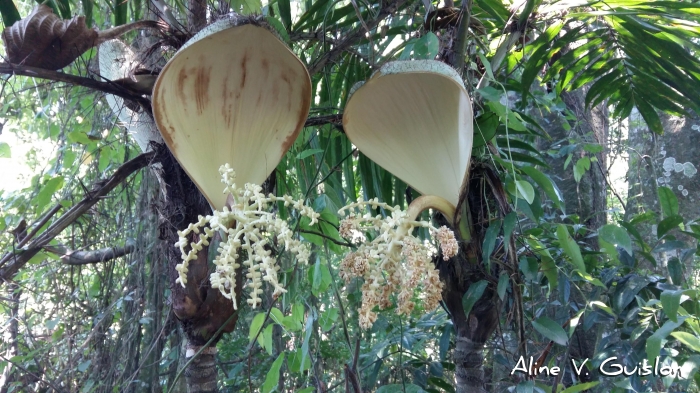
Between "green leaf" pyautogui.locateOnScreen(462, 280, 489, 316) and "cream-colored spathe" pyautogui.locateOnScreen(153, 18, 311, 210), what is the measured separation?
0.36 metres

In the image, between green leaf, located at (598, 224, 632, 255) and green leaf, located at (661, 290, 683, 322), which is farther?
green leaf, located at (598, 224, 632, 255)

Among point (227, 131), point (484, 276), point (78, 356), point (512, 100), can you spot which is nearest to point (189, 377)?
point (227, 131)

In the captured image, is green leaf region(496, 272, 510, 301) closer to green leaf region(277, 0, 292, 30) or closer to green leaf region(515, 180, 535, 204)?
green leaf region(515, 180, 535, 204)

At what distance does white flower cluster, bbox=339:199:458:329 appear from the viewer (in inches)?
21.2

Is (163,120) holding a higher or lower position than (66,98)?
lower

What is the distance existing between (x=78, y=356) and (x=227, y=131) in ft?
3.94

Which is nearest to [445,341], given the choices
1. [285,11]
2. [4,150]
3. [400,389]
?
[400,389]

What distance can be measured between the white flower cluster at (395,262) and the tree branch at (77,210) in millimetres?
432

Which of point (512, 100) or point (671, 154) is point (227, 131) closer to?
point (512, 100)

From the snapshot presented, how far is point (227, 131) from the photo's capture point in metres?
0.68

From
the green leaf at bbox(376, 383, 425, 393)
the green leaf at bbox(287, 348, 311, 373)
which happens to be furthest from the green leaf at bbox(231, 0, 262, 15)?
the green leaf at bbox(376, 383, 425, 393)

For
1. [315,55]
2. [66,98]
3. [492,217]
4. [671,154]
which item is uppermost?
[66,98]

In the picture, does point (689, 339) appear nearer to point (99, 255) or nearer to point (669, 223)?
point (669, 223)

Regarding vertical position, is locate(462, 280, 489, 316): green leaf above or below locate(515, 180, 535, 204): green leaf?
below
